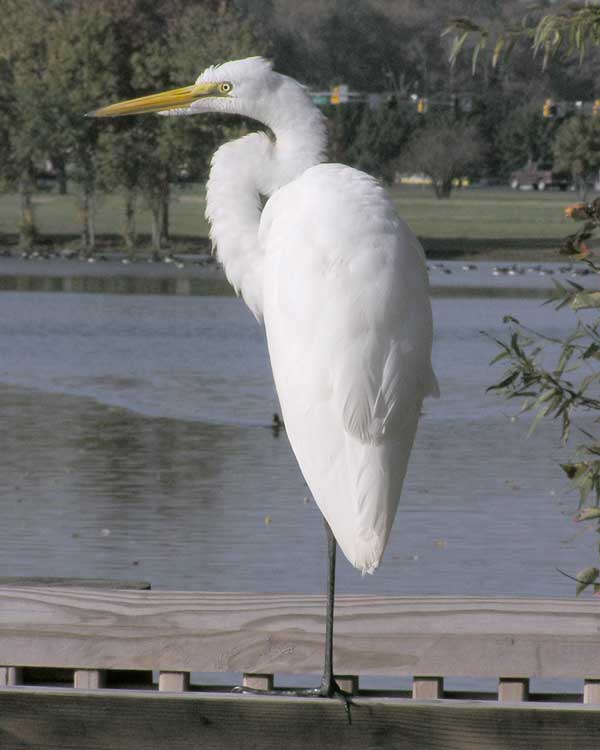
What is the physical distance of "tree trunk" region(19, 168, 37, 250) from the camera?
57625mm

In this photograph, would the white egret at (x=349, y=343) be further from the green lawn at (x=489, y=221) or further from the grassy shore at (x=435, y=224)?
the grassy shore at (x=435, y=224)

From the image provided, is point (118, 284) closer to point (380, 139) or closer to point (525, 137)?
point (380, 139)

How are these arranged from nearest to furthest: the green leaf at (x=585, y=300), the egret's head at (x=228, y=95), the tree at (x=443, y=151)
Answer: the green leaf at (x=585, y=300) → the egret's head at (x=228, y=95) → the tree at (x=443, y=151)

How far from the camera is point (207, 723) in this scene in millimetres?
2029

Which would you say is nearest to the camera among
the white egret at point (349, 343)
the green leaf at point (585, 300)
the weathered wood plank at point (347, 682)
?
the weathered wood plank at point (347, 682)

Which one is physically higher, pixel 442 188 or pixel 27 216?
pixel 27 216

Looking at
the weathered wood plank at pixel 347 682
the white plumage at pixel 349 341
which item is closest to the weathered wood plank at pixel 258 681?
the weathered wood plank at pixel 347 682

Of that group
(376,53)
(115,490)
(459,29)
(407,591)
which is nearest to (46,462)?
(115,490)

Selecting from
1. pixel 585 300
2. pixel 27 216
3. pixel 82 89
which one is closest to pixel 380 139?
pixel 82 89

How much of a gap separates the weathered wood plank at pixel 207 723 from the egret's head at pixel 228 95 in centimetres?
257

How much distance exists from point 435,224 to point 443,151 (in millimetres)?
27029

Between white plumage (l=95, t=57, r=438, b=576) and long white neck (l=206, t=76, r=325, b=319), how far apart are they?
98cm

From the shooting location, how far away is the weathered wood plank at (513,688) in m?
2.50

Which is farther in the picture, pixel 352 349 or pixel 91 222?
pixel 91 222
